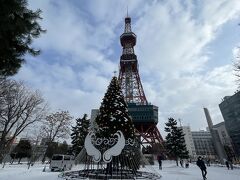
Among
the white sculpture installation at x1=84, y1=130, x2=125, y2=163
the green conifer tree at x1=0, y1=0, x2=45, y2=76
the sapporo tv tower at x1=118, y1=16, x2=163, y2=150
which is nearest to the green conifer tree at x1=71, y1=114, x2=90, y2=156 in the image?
the sapporo tv tower at x1=118, y1=16, x2=163, y2=150

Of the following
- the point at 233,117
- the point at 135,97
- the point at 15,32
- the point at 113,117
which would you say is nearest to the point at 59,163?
the point at 113,117

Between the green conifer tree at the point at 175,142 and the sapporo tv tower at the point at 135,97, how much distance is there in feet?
44.0

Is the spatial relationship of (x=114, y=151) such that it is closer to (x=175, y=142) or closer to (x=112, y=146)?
(x=112, y=146)

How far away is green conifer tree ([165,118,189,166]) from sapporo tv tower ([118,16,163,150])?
13417 millimetres

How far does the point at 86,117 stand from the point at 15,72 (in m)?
34.0

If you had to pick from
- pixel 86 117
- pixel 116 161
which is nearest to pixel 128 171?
pixel 116 161

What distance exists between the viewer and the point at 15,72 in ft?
17.3

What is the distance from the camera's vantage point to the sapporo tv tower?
48.6m

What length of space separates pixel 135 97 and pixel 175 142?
79.7 ft

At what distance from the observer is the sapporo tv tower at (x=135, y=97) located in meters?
48.6

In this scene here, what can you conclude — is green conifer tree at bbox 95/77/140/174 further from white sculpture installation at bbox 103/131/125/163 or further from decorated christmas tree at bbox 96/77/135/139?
white sculpture installation at bbox 103/131/125/163

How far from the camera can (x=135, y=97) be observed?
52812 millimetres

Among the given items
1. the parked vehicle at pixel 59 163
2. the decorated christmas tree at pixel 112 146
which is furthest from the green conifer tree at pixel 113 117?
the parked vehicle at pixel 59 163

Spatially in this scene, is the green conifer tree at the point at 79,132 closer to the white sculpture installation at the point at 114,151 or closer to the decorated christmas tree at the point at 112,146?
the decorated christmas tree at the point at 112,146
